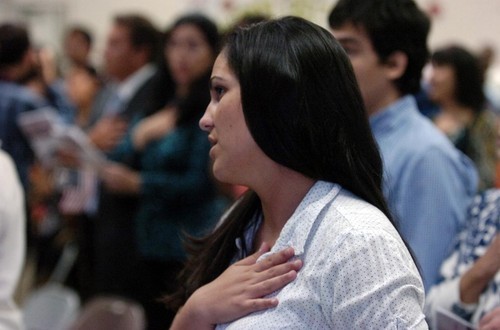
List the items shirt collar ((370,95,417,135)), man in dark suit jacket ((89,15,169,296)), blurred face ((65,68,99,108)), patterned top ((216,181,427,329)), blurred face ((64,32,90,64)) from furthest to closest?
blurred face ((64,32,90,64)) < blurred face ((65,68,99,108)) < man in dark suit jacket ((89,15,169,296)) < shirt collar ((370,95,417,135)) < patterned top ((216,181,427,329))

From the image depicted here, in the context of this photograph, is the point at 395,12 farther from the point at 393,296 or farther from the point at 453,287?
the point at 393,296

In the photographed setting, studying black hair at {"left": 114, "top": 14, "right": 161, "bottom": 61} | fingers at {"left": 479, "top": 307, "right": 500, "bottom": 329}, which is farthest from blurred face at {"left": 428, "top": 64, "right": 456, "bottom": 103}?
fingers at {"left": 479, "top": 307, "right": 500, "bottom": 329}

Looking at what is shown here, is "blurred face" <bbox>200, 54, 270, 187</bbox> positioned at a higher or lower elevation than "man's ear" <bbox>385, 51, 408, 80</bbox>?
higher

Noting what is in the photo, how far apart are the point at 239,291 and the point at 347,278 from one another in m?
0.20

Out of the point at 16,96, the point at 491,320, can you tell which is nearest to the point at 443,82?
the point at 16,96

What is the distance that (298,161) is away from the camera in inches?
54.1

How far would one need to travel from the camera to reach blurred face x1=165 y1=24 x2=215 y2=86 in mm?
3412

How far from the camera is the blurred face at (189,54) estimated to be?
341cm

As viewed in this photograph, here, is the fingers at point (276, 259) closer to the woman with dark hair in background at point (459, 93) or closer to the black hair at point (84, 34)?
the woman with dark hair in background at point (459, 93)

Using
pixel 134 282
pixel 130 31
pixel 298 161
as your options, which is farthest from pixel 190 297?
pixel 130 31

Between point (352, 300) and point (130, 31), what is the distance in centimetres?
322

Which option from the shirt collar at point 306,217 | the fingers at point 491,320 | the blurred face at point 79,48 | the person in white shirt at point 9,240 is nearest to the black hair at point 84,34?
the blurred face at point 79,48

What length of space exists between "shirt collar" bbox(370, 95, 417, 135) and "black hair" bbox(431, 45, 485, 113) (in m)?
2.30

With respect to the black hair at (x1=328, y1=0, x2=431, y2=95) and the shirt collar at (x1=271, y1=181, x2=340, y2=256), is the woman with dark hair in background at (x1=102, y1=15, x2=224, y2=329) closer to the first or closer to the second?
the black hair at (x1=328, y1=0, x2=431, y2=95)
